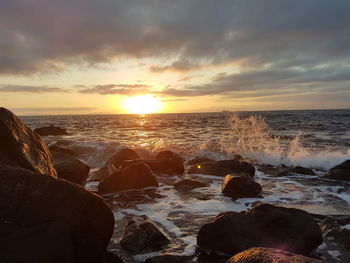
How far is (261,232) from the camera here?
5.05 meters

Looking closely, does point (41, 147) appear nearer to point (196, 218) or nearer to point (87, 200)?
point (87, 200)

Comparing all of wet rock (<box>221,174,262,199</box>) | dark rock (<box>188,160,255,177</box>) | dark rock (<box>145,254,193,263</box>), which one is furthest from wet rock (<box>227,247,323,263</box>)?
dark rock (<box>188,160,255,177</box>)

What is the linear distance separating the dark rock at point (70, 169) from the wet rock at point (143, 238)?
12.3 feet

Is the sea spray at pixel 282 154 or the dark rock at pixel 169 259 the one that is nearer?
the dark rock at pixel 169 259

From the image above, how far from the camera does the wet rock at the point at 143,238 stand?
4.89 metres

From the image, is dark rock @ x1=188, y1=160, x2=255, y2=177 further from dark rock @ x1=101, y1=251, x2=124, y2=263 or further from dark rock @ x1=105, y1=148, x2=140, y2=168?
dark rock @ x1=101, y1=251, x2=124, y2=263

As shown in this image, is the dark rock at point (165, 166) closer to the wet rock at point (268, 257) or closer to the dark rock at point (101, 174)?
the dark rock at point (101, 174)

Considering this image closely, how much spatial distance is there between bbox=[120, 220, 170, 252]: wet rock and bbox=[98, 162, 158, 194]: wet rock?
13.0 feet

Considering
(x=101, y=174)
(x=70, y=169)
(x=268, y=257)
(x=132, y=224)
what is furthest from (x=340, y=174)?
(x=268, y=257)

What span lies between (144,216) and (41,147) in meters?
2.58

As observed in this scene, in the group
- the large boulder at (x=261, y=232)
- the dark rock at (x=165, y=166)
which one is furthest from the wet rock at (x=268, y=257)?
the dark rock at (x=165, y=166)

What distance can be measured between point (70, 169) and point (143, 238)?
14.0ft

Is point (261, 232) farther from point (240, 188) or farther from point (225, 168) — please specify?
point (225, 168)

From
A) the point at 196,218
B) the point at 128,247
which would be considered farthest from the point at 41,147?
the point at 196,218
